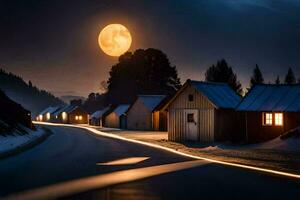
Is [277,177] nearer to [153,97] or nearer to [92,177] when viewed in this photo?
[92,177]

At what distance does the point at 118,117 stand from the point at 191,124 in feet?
161

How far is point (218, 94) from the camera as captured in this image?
4406cm

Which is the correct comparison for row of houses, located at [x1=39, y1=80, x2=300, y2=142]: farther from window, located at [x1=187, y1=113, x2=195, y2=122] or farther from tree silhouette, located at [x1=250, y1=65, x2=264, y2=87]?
tree silhouette, located at [x1=250, y1=65, x2=264, y2=87]

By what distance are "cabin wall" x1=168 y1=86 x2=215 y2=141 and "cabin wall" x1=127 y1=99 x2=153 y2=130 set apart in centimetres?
3007

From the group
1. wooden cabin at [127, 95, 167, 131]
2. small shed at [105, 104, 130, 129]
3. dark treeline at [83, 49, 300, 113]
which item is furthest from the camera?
dark treeline at [83, 49, 300, 113]

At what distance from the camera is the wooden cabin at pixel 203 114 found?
42.1 metres

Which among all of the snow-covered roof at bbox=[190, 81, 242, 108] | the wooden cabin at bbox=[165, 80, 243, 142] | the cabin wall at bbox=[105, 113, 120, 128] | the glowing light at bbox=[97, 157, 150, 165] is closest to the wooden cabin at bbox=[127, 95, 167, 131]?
the cabin wall at bbox=[105, 113, 120, 128]

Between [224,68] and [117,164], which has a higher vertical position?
[224,68]

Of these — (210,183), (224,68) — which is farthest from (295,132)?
(224,68)

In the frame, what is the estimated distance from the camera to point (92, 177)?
16875 millimetres

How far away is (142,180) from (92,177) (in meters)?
1.80

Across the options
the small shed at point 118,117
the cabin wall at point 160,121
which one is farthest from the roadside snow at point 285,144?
the small shed at point 118,117

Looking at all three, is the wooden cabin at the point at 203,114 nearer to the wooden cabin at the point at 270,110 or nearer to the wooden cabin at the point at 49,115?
the wooden cabin at the point at 270,110

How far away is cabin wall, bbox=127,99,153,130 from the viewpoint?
3024 inches
